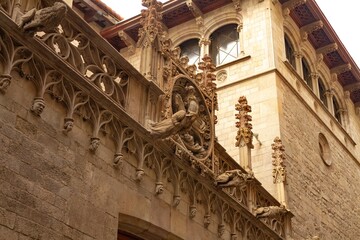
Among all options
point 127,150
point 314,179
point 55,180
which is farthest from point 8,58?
point 314,179

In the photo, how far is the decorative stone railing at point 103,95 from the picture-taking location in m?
6.10

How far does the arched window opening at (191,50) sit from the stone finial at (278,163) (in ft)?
18.2

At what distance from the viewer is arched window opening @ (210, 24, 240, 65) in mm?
17641

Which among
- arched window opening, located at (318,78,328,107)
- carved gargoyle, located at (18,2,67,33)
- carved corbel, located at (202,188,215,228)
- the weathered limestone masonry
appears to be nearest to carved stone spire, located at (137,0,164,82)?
carved corbel, located at (202,188,215,228)

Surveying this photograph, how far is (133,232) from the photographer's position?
7613mm

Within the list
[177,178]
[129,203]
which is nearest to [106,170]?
[129,203]

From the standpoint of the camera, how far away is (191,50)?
18781 millimetres

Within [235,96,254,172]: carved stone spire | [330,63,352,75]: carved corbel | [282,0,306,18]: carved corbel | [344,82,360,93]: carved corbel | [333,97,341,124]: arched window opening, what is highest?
[282,0,306,18]: carved corbel

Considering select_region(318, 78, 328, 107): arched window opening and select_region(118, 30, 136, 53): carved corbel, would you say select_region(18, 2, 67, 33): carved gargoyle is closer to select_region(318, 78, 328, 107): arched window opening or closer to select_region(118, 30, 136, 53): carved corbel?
select_region(118, 30, 136, 53): carved corbel

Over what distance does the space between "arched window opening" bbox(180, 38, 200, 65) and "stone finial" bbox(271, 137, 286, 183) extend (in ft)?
18.2

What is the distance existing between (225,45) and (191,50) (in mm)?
1289

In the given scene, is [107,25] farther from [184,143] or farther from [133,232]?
[133,232]

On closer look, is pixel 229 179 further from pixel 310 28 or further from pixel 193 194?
pixel 310 28

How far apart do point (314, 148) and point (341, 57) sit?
195 inches
